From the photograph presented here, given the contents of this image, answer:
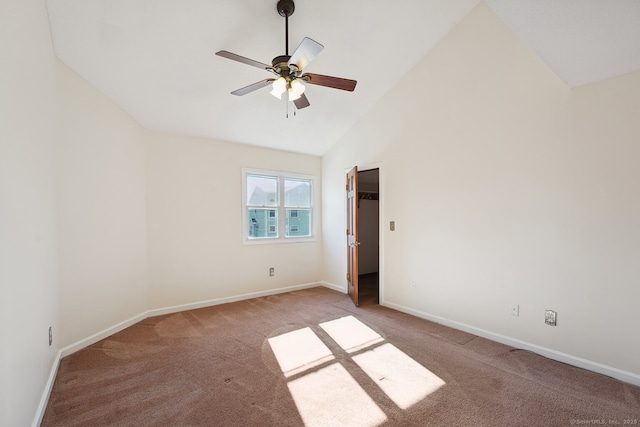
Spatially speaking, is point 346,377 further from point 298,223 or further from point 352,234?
point 298,223

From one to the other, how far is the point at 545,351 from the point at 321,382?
7.01 feet

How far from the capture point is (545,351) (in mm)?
2682

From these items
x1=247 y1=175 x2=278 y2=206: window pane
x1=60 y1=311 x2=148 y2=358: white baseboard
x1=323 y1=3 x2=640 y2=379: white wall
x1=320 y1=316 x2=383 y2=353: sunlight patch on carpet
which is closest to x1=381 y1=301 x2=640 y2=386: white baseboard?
x1=323 y1=3 x2=640 y2=379: white wall

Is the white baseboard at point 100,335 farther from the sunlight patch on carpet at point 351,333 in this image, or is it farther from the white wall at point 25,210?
the sunlight patch on carpet at point 351,333

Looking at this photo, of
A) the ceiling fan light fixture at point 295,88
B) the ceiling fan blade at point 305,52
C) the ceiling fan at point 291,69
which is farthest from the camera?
the ceiling fan light fixture at point 295,88

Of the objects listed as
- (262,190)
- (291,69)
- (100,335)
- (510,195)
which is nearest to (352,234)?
(262,190)

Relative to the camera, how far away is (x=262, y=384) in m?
2.27

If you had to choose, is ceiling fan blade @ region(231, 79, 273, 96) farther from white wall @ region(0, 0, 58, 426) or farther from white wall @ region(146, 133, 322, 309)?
white wall @ region(146, 133, 322, 309)

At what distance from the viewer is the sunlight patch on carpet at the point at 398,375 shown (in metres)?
2.13

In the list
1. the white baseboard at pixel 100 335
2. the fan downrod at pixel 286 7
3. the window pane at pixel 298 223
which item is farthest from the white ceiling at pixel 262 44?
the white baseboard at pixel 100 335

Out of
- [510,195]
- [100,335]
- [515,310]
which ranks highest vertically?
[510,195]

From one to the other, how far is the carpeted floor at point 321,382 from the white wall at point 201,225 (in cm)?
80

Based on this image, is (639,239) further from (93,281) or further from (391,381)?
(93,281)

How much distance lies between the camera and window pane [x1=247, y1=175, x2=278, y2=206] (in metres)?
4.71
